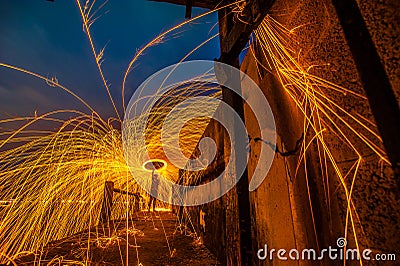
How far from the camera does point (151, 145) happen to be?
19.8 ft

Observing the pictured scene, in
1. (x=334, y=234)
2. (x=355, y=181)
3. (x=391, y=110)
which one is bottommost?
(x=334, y=234)

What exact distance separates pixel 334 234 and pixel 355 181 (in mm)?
257

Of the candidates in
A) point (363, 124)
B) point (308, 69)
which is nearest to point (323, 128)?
point (363, 124)

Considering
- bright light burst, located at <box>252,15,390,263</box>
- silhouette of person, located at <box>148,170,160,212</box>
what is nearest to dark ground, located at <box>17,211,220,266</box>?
bright light burst, located at <box>252,15,390,263</box>

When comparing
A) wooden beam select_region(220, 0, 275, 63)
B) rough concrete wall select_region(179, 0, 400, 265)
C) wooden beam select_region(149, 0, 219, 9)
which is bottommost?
rough concrete wall select_region(179, 0, 400, 265)

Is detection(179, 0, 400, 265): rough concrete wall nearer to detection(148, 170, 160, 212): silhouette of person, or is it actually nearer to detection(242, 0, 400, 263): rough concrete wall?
detection(242, 0, 400, 263): rough concrete wall

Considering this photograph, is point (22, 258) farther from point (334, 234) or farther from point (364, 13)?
point (364, 13)

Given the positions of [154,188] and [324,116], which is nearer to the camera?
[324,116]

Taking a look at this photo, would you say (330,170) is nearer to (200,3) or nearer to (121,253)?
(200,3)

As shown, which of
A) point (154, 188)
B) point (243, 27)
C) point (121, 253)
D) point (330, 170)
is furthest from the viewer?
point (154, 188)

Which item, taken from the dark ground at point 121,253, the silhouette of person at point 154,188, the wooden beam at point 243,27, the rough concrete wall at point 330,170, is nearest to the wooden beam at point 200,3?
the wooden beam at point 243,27

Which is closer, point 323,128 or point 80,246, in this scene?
point 323,128

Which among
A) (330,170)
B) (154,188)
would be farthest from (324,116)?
(154,188)

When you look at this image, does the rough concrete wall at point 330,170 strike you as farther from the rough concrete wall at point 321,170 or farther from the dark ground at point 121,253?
the dark ground at point 121,253
